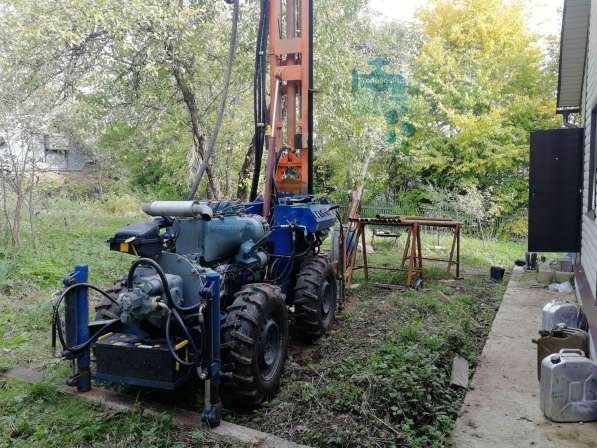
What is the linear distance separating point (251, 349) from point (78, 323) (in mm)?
1268

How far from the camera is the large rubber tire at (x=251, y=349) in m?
3.38

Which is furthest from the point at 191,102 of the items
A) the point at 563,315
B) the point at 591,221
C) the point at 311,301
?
the point at 563,315

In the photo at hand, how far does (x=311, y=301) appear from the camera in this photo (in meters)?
4.90

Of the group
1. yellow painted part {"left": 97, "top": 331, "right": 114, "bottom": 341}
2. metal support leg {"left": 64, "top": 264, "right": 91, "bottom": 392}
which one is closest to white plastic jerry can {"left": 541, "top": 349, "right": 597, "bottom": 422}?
yellow painted part {"left": 97, "top": 331, "right": 114, "bottom": 341}

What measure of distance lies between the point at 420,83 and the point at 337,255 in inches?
417

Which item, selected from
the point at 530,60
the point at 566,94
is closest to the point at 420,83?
the point at 530,60

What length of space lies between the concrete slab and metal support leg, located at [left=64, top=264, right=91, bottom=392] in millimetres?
92

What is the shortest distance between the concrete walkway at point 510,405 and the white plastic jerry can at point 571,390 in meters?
0.07

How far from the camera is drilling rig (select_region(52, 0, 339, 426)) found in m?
3.29

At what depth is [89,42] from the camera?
8.12 m

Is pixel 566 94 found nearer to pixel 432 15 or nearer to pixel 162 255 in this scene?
pixel 162 255

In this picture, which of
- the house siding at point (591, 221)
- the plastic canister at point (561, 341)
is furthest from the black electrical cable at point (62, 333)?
the house siding at point (591, 221)

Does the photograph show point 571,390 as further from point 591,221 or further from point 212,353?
point 591,221

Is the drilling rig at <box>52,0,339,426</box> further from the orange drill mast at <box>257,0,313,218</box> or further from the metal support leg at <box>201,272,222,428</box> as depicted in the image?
the orange drill mast at <box>257,0,313,218</box>
